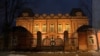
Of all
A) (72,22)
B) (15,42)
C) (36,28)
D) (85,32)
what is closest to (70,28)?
(72,22)

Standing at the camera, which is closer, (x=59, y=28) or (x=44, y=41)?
(x=44, y=41)

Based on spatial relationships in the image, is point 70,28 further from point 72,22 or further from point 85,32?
point 85,32

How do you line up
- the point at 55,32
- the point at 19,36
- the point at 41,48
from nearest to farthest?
the point at 41,48, the point at 19,36, the point at 55,32

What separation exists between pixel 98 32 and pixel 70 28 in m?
14.8

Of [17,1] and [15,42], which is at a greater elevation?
[17,1]

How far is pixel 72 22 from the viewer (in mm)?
→ 42344

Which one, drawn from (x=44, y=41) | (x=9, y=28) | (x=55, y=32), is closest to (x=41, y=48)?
(x=44, y=41)

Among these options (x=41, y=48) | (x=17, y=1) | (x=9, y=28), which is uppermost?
(x=17, y=1)

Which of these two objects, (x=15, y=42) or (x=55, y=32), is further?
(x=55, y=32)

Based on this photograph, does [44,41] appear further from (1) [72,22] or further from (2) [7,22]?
(1) [72,22]

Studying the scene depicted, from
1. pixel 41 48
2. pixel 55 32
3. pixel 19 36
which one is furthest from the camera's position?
pixel 55 32

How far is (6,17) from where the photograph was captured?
2892cm

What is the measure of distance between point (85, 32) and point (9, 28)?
8742mm

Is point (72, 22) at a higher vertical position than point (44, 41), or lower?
higher
